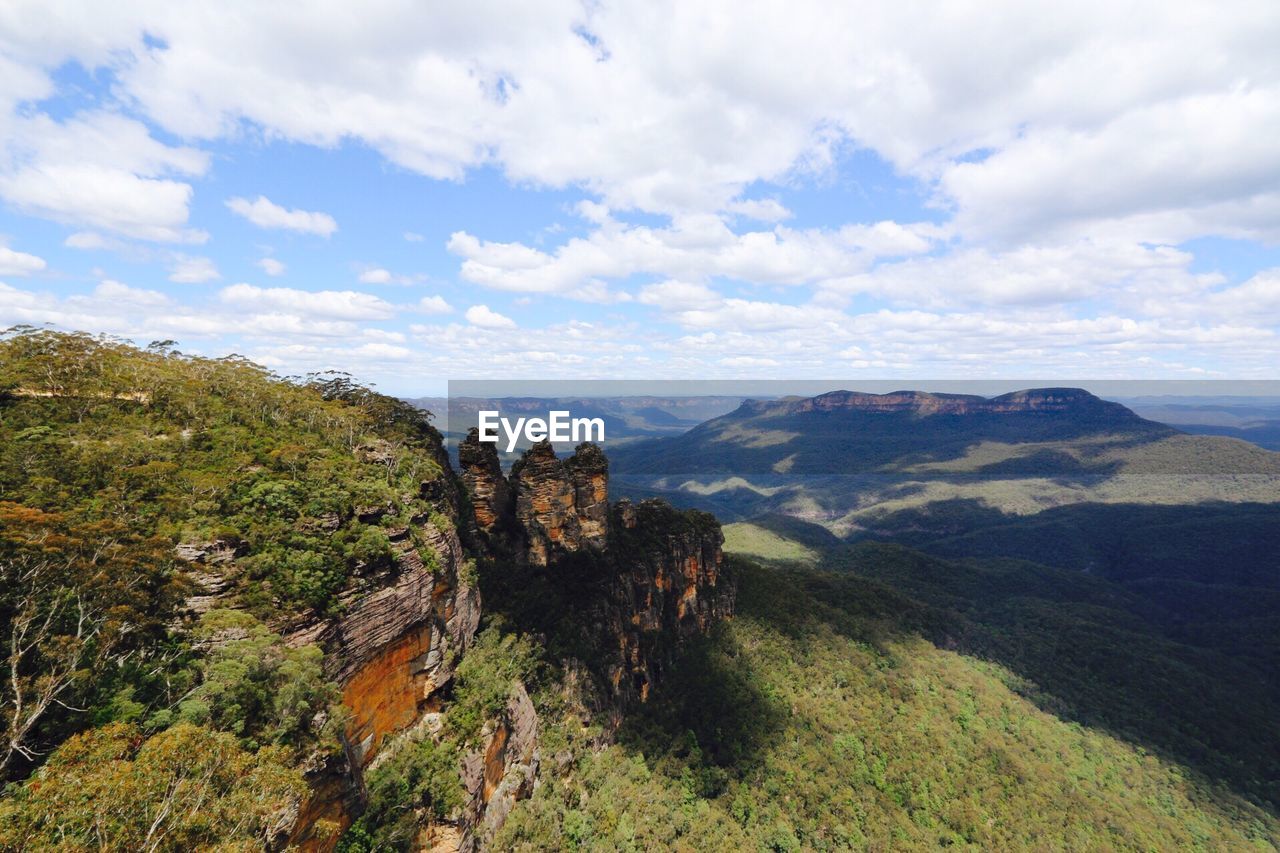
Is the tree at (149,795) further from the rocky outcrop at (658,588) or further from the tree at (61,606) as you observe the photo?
the rocky outcrop at (658,588)

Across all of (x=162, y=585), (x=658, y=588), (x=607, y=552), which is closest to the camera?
(x=162, y=585)

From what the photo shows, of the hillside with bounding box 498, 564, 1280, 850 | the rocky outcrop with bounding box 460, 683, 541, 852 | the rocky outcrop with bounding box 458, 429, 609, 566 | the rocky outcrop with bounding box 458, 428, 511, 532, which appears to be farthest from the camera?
the rocky outcrop with bounding box 458, 429, 609, 566

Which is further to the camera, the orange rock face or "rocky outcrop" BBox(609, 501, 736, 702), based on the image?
"rocky outcrop" BBox(609, 501, 736, 702)

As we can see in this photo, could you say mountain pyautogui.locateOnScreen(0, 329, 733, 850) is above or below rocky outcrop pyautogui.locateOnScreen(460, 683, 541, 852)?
above

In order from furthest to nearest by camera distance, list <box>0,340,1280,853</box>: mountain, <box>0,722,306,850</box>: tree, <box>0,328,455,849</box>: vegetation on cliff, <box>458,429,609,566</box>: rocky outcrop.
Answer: <box>458,429,609,566</box>: rocky outcrop → <box>0,340,1280,853</box>: mountain → <box>0,328,455,849</box>: vegetation on cliff → <box>0,722,306,850</box>: tree

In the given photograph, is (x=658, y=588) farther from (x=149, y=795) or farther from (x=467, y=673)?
(x=149, y=795)

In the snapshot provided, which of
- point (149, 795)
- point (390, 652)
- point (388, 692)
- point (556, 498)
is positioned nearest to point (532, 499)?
point (556, 498)

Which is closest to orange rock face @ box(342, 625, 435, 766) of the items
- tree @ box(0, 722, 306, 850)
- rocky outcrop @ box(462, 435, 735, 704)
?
tree @ box(0, 722, 306, 850)

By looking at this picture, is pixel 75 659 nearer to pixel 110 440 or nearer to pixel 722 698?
pixel 110 440

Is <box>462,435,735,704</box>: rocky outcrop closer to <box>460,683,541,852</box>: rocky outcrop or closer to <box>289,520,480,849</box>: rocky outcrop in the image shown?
<box>460,683,541,852</box>: rocky outcrop
